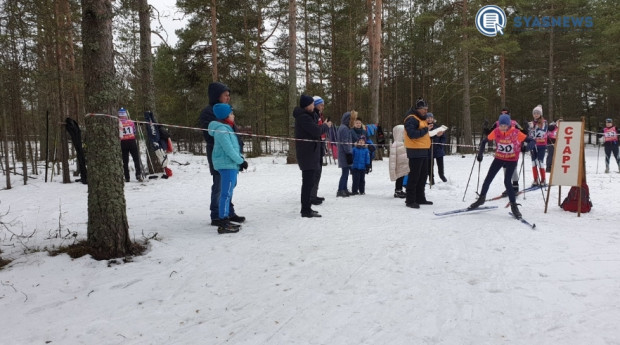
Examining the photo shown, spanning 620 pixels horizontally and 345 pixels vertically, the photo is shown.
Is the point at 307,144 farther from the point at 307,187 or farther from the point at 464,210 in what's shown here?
the point at 464,210

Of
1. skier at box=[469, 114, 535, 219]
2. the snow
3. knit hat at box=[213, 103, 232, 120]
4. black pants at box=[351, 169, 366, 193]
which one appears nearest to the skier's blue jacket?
knit hat at box=[213, 103, 232, 120]

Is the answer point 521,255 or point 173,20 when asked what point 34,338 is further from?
point 173,20

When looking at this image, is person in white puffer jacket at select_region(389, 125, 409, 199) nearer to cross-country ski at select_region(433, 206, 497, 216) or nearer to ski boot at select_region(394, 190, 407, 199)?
ski boot at select_region(394, 190, 407, 199)

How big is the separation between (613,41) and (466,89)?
1379cm

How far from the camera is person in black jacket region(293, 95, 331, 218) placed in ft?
20.1

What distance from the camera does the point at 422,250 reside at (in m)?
4.44

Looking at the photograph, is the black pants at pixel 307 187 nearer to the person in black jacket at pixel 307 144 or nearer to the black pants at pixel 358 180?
the person in black jacket at pixel 307 144

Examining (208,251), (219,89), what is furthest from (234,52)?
(208,251)
